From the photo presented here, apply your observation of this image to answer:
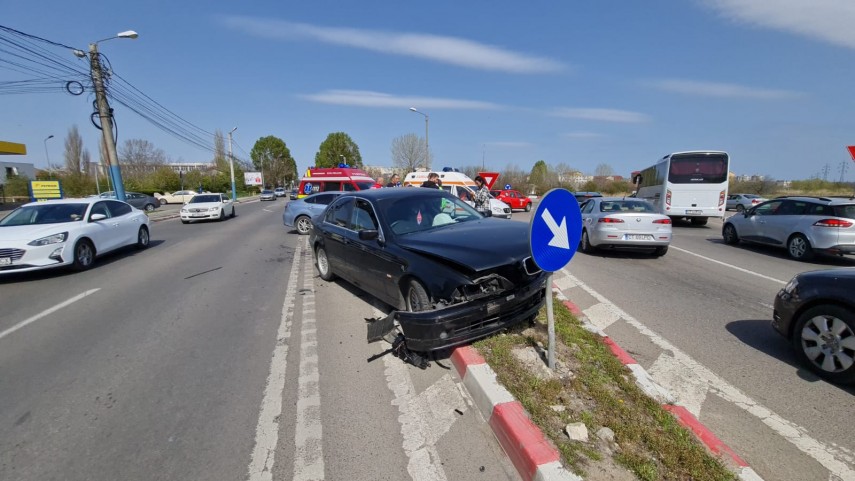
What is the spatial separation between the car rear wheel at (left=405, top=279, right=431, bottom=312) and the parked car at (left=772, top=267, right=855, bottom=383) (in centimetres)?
354

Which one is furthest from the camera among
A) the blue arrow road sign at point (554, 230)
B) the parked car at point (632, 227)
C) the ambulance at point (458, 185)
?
the ambulance at point (458, 185)

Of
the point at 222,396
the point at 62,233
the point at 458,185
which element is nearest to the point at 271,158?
the point at 458,185

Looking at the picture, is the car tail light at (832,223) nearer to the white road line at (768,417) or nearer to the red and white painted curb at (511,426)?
the white road line at (768,417)

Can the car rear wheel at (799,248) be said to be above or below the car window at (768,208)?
below

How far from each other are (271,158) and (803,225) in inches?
3541

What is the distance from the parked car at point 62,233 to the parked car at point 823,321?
464 inches

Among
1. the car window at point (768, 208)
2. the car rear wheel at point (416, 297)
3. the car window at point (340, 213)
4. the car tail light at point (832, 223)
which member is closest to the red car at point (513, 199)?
the car window at point (768, 208)

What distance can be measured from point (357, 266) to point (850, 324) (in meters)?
5.15

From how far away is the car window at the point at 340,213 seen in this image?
20.5 ft

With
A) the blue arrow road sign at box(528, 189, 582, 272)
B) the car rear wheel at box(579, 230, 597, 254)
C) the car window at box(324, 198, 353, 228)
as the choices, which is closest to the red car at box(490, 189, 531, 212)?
the car rear wheel at box(579, 230, 597, 254)

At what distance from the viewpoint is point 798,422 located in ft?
9.52

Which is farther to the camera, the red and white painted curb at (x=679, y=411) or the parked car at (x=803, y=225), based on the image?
the parked car at (x=803, y=225)

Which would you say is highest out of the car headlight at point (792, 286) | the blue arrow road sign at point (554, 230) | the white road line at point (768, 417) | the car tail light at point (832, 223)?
the blue arrow road sign at point (554, 230)

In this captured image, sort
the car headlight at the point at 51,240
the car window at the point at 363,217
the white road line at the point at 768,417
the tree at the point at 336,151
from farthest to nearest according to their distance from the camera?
1. the tree at the point at 336,151
2. the car headlight at the point at 51,240
3. the car window at the point at 363,217
4. the white road line at the point at 768,417
